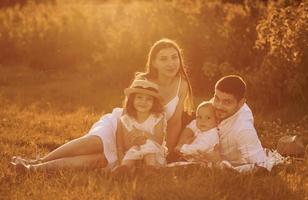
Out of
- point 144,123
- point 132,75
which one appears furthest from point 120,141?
point 132,75

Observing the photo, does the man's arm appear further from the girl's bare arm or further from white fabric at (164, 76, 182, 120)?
the girl's bare arm

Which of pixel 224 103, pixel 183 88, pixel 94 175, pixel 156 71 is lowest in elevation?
pixel 94 175

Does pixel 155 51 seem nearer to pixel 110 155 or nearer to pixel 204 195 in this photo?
pixel 110 155

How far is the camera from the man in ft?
23.8

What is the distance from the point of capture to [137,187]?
6371 mm

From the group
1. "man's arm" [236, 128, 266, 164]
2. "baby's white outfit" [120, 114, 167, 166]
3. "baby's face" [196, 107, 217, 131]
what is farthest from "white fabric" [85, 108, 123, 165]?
"man's arm" [236, 128, 266, 164]

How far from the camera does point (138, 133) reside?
24.2 feet

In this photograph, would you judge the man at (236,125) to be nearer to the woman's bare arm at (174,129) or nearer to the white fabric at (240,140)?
the white fabric at (240,140)

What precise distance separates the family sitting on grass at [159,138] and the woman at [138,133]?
0.01 metres

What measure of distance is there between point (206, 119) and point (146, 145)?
0.78m

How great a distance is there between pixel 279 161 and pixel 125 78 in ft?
22.1

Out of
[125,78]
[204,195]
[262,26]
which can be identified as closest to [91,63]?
[125,78]

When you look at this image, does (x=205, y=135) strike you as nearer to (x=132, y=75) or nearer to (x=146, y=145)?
(x=146, y=145)

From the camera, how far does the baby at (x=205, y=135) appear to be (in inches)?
291
